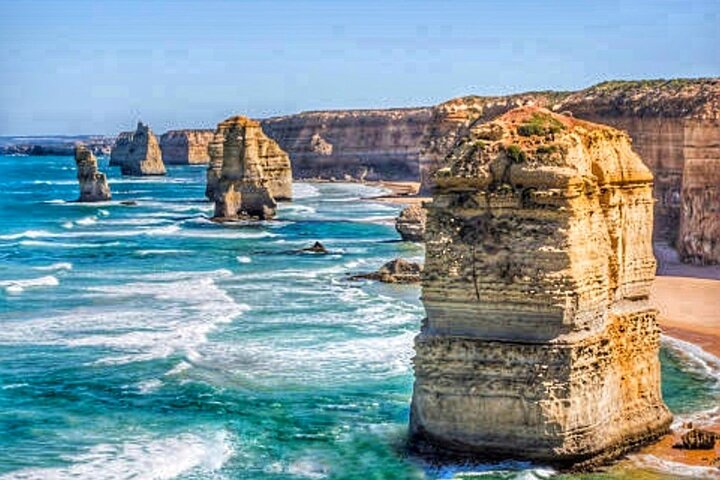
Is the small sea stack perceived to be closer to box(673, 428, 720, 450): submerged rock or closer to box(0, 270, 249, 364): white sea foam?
box(0, 270, 249, 364): white sea foam

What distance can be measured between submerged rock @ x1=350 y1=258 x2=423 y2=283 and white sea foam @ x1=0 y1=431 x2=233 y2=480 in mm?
20856

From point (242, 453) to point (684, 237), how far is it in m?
27.6

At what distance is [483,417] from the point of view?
19031mm

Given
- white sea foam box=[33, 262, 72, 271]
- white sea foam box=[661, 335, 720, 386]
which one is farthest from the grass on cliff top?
white sea foam box=[33, 262, 72, 271]

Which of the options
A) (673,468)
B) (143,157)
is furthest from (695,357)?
(143,157)

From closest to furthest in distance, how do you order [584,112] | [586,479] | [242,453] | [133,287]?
1. [586,479]
2. [242,453]
3. [133,287]
4. [584,112]

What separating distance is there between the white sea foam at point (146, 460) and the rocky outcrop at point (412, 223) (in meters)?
34.0

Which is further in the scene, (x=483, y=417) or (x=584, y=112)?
(x=584, y=112)

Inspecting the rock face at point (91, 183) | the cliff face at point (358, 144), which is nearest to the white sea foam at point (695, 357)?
the rock face at point (91, 183)

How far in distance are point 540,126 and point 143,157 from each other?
132 meters

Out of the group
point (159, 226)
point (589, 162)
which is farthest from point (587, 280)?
point (159, 226)

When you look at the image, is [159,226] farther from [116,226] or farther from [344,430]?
[344,430]

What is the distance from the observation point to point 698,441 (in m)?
20.3

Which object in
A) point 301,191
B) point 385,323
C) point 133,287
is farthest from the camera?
point 301,191
